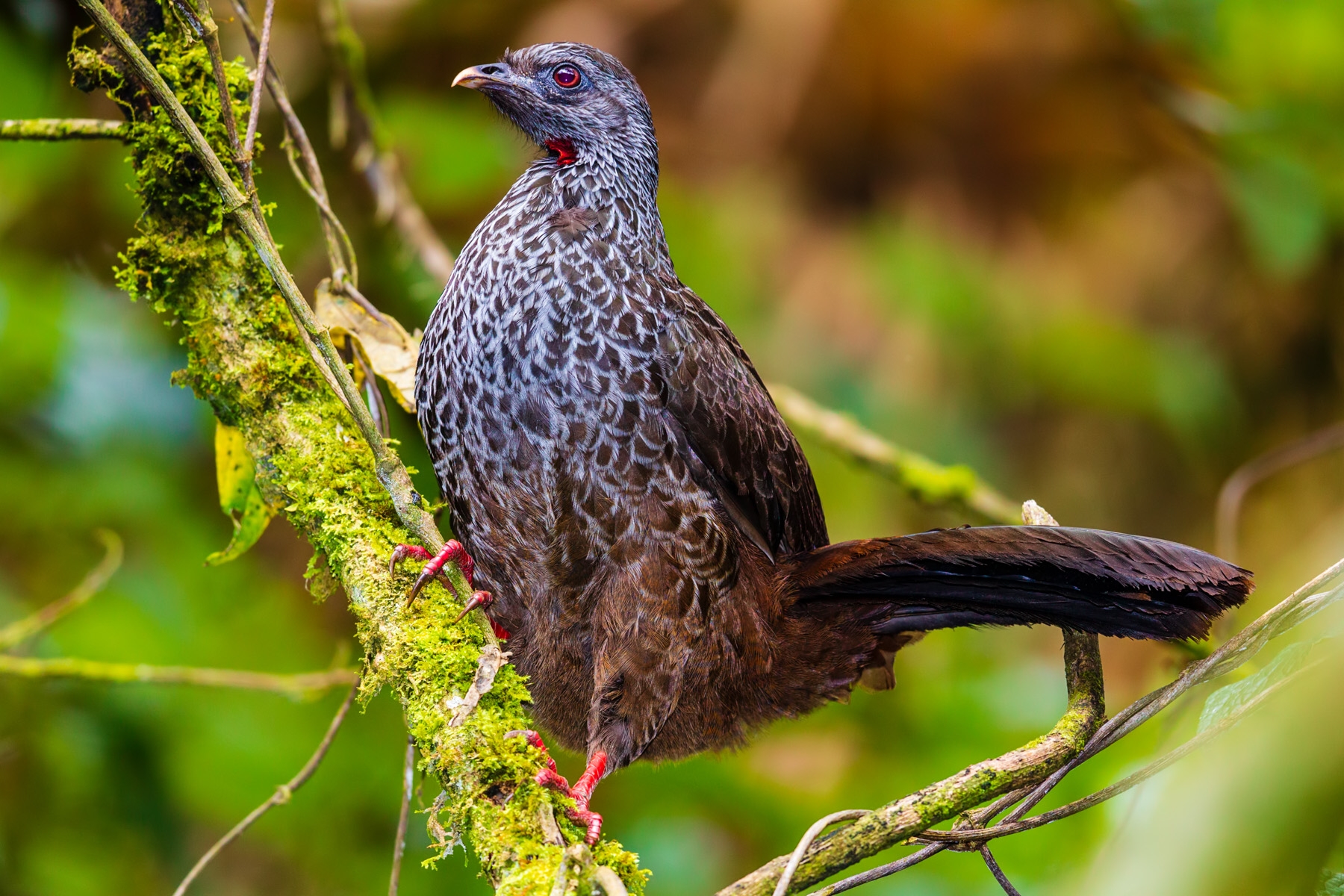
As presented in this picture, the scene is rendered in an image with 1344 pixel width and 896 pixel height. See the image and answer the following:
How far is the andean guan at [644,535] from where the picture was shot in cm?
220

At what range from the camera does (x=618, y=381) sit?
2285mm

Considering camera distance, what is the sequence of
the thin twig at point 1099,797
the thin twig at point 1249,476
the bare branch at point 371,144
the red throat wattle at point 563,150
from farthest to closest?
1. the thin twig at point 1249,476
2. the bare branch at point 371,144
3. the red throat wattle at point 563,150
4. the thin twig at point 1099,797

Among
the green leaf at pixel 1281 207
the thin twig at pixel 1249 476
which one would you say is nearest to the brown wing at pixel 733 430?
the thin twig at pixel 1249 476

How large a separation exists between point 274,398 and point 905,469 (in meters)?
2.00

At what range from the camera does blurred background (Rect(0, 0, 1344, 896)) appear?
A: 3.86m

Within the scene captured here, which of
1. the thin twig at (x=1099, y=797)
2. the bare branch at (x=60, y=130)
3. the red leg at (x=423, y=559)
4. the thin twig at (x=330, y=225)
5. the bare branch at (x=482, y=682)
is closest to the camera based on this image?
the thin twig at (x=1099, y=797)

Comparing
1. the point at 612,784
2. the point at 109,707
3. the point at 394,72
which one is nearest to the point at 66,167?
the point at 394,72

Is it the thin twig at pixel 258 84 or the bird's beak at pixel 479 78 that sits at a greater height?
the bird's beak at pixel 479 78

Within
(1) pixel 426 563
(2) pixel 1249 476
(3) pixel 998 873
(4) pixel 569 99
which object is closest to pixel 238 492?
(1) pixel 426 563

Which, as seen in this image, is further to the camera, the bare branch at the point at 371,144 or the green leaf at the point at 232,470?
the bare branch at the point at 371,144

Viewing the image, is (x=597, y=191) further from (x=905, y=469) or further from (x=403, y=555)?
(x=905, y=469)

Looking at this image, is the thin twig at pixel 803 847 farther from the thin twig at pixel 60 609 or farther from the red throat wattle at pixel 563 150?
the thin twig at pixel 60 609

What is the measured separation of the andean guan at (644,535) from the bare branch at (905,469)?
79 centimetres

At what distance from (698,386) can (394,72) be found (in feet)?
11.0
